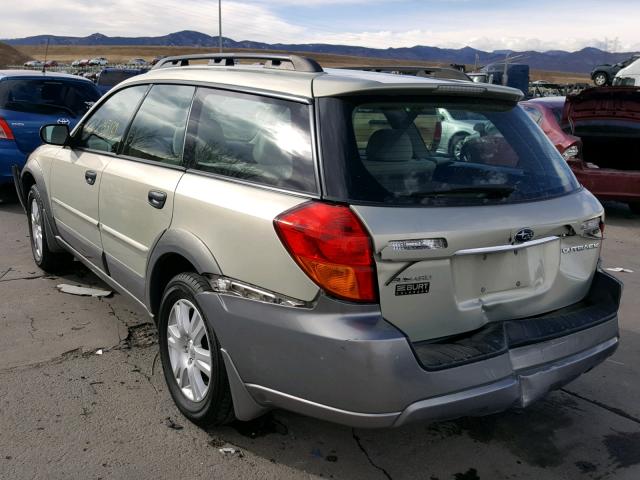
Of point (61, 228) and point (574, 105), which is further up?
point (574, 105)

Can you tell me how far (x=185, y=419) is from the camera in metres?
3.25

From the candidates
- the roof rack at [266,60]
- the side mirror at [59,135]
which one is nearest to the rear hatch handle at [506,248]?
the roof rack at [266,60]

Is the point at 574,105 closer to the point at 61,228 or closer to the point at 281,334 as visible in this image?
the point at 61,228

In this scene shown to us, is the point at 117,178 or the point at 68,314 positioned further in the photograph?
the point at 68,314

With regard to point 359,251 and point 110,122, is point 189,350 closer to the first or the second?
point 359,251

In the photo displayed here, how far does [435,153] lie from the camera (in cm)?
311

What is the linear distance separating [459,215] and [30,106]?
290 inches

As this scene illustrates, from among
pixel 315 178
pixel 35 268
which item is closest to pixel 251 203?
pixel 315 178

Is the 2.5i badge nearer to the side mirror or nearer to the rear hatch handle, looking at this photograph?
the rear hatch handle

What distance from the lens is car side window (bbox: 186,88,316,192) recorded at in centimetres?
Answer: 267

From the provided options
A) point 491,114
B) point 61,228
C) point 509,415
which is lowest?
point 509,415

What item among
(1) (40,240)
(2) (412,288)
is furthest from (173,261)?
(1) (40,240)

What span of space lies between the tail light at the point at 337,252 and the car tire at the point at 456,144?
3.23 ft

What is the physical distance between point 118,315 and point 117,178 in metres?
1.27
